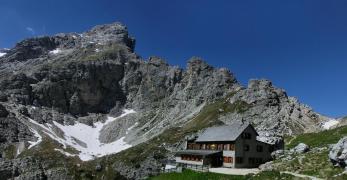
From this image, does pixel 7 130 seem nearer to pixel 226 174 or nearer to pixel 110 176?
pixel 110 176

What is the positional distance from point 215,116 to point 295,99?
3732cm

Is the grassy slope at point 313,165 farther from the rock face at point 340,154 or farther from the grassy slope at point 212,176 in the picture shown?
the grassy slope at point 212,176

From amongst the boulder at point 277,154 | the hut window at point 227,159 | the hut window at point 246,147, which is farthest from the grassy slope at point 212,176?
A: the boulder at point 277,154

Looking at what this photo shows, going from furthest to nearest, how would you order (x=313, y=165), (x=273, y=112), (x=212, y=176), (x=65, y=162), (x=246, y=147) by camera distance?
(x=65, y=162) < (x=273, y=112) < (x=246, y=147) < (x=212, y=176) < (x=313, y=165)

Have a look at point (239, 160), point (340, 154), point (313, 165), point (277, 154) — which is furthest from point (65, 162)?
point (340, 154)

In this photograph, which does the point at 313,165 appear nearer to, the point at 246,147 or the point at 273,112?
the point at 246,147

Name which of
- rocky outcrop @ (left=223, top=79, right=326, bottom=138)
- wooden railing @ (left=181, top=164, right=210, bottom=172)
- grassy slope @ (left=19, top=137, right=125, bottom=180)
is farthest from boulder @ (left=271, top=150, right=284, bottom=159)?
grassy slope @ (left=19, top=137, right=125, bottom=180)

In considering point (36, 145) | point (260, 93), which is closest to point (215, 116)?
point (260, 93)

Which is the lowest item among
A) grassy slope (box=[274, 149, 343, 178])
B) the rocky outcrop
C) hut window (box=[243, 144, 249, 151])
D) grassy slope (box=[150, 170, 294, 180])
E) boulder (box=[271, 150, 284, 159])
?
grassy slope (box=[150, 170, 294, 180])

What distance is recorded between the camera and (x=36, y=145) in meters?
189

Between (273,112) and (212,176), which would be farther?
(273,112)

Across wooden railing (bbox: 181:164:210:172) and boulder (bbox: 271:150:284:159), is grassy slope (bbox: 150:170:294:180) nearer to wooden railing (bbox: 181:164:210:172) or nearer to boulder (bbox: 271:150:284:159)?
wooden railing (bbox: 181:164:210:172)

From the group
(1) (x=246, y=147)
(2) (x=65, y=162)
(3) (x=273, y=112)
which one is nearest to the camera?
(1) (x=246, y=147)

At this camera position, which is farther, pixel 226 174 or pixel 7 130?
pixel 7 130
